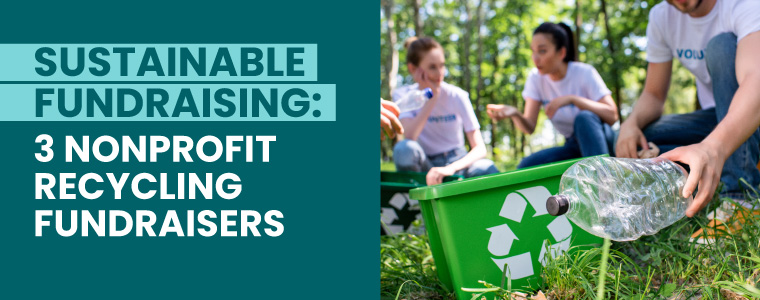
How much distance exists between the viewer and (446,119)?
13.2 feet

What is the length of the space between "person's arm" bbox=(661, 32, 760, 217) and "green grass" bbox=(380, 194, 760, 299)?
0.22 meters

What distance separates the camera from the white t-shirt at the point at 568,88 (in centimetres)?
349

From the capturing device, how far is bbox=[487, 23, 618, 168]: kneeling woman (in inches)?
126

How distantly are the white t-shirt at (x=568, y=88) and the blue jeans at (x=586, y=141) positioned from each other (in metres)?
0.31

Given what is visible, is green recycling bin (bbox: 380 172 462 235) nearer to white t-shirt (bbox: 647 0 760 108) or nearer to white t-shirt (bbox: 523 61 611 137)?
white t-shirt (bbox: 523 61 611 137)

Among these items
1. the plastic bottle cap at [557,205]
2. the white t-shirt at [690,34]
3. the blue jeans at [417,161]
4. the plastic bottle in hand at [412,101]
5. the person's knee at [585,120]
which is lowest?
the plastic bottle cap at [557,205]

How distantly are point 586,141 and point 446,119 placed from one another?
1.28 meters

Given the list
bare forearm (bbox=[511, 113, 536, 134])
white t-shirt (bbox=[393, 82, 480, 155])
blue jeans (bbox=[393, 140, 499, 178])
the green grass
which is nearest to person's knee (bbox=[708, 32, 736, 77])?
the green grass

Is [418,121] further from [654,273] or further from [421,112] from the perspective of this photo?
[654,273]

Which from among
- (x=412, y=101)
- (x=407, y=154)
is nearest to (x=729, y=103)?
(x=407, y=154)

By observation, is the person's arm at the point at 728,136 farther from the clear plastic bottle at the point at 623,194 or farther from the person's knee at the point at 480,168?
the person's knee at the point at 480,168

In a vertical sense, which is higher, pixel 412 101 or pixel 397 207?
pixel 412 101

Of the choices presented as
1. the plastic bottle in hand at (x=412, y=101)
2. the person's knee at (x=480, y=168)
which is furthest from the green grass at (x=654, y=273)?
the plastic bottle in hand at (x=412, y=101)

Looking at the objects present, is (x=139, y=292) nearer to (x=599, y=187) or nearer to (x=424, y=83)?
(x=599, y=187)
